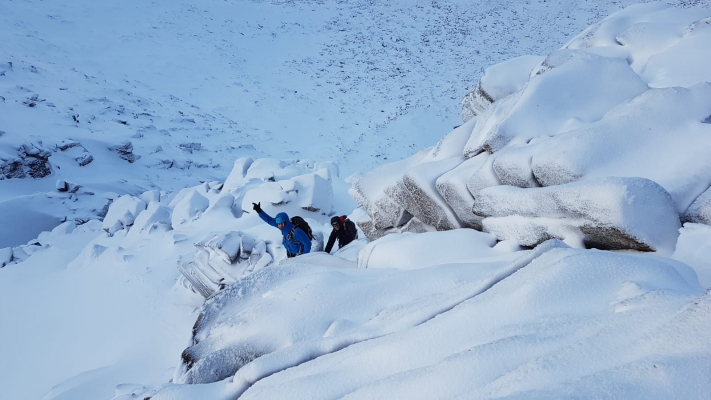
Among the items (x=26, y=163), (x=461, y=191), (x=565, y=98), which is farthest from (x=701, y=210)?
(x=26, y=163)

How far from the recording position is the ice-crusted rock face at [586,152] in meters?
3.77

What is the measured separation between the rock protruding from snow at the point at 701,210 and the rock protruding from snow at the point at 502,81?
3790 mm

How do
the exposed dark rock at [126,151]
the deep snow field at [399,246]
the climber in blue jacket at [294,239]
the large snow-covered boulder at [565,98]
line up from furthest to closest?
the exposed dark rock at [126,151] → the climber in blue jacket at [294,239] → the large snow-covered boulder at [565,98] → the deep snow field at [399,246]

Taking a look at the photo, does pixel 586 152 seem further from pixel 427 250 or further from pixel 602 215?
pixel 427 250

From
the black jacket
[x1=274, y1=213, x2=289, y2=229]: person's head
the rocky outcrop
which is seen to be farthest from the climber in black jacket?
the rocky outcrop

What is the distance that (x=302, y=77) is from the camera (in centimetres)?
2223

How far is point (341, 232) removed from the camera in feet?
23.4

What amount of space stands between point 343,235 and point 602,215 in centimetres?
419

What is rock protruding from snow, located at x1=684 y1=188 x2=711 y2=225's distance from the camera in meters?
3.59

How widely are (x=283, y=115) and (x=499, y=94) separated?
13576 millimetres

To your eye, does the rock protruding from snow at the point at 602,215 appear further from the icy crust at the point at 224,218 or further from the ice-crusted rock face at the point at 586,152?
the icy crust at the point at 224,218

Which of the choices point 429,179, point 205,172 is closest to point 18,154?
point 205,172

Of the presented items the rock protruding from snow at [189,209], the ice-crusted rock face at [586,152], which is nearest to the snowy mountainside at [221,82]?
the rock protruding from snow at [189,209]

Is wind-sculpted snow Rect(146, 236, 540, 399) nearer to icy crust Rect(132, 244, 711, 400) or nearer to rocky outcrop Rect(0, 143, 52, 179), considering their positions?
icy crust Rect(132, 244, 711, 400)
